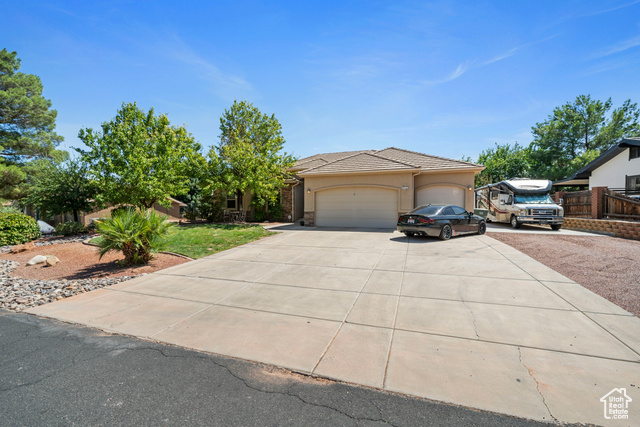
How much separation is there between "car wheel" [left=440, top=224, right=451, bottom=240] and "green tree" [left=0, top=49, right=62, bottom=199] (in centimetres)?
2769

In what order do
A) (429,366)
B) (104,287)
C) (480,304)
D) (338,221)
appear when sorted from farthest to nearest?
(338,221) → (104,287) → (480,304) → (429,366)

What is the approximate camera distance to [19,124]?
21750 mm

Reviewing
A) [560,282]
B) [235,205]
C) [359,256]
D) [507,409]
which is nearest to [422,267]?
[359,256]

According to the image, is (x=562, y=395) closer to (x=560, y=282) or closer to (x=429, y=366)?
(x=429, y=366)

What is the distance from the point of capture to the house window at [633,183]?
17.8 m

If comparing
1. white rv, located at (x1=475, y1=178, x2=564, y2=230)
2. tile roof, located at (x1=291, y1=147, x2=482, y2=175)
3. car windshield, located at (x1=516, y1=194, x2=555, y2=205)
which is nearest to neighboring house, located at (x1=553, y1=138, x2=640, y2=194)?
car windshield, located at (x1=516, y1=194, x2=555, y2=205)

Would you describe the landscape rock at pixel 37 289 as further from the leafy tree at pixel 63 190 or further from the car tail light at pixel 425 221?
the car tail light at pixel 425 221

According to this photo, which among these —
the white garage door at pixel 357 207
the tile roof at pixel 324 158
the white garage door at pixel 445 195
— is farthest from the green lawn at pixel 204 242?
the white garage door at pixel 445 195

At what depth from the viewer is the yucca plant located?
7.46m

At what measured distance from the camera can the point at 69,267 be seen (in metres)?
8.16

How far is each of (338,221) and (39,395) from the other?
48.1 feet

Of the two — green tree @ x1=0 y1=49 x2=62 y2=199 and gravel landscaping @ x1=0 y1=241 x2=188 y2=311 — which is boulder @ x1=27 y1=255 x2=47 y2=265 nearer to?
gravel landscaping @ x1=0 y1=241 x2=188 y2=311

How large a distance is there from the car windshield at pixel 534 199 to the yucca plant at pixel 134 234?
1754cm

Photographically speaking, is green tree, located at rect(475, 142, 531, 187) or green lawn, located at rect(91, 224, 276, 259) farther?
green tree, located at rect(475, 142, 531, 187)
